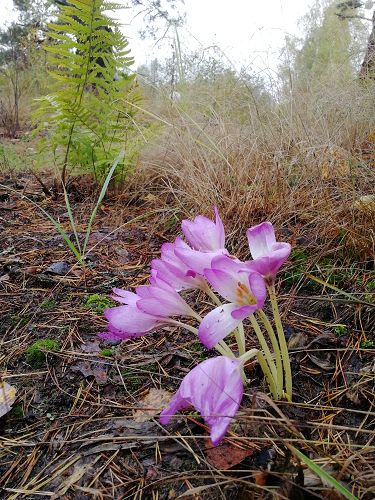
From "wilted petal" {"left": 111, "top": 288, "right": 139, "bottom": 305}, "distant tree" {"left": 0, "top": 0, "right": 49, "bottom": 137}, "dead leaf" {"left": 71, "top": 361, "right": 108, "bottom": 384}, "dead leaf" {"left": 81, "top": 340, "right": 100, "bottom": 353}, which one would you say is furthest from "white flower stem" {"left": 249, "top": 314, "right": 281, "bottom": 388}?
"distant tree" {"left": 0, "top": 0, "right": 49, "bottom": 137}

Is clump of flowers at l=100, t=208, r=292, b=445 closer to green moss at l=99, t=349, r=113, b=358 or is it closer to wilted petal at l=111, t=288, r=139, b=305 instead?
wilted petal at l=111, t=288, r=139, b=305

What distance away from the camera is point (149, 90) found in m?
5.06

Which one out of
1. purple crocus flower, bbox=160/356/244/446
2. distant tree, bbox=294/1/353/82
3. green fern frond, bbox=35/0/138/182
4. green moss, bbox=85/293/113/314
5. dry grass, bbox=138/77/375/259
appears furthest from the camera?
distant tree, bbox=294/1/353/82

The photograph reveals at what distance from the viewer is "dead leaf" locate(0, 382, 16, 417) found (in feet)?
3.31

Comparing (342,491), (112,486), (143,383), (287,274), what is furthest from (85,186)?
(342,491)

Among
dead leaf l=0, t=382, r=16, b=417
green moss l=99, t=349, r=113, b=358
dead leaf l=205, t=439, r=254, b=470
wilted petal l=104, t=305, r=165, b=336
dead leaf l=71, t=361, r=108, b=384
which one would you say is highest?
wilted petal l=104, t=305, r=165, b=336

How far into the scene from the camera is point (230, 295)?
77 cm

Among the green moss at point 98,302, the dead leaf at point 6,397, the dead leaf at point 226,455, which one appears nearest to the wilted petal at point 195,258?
the dead leaf at point 226,455

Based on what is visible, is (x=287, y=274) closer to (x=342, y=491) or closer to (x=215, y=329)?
(x=215, y=329)

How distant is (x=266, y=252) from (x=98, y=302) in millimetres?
835

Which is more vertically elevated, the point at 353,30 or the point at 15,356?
the point at 353,30

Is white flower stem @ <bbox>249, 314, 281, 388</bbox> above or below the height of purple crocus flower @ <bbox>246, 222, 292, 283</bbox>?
below

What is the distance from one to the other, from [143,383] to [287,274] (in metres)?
0.73

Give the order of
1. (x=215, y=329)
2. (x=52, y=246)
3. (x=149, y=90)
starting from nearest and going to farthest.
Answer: (x=215, y=329) → (x=52, y=246) → (x=149, y=90)
